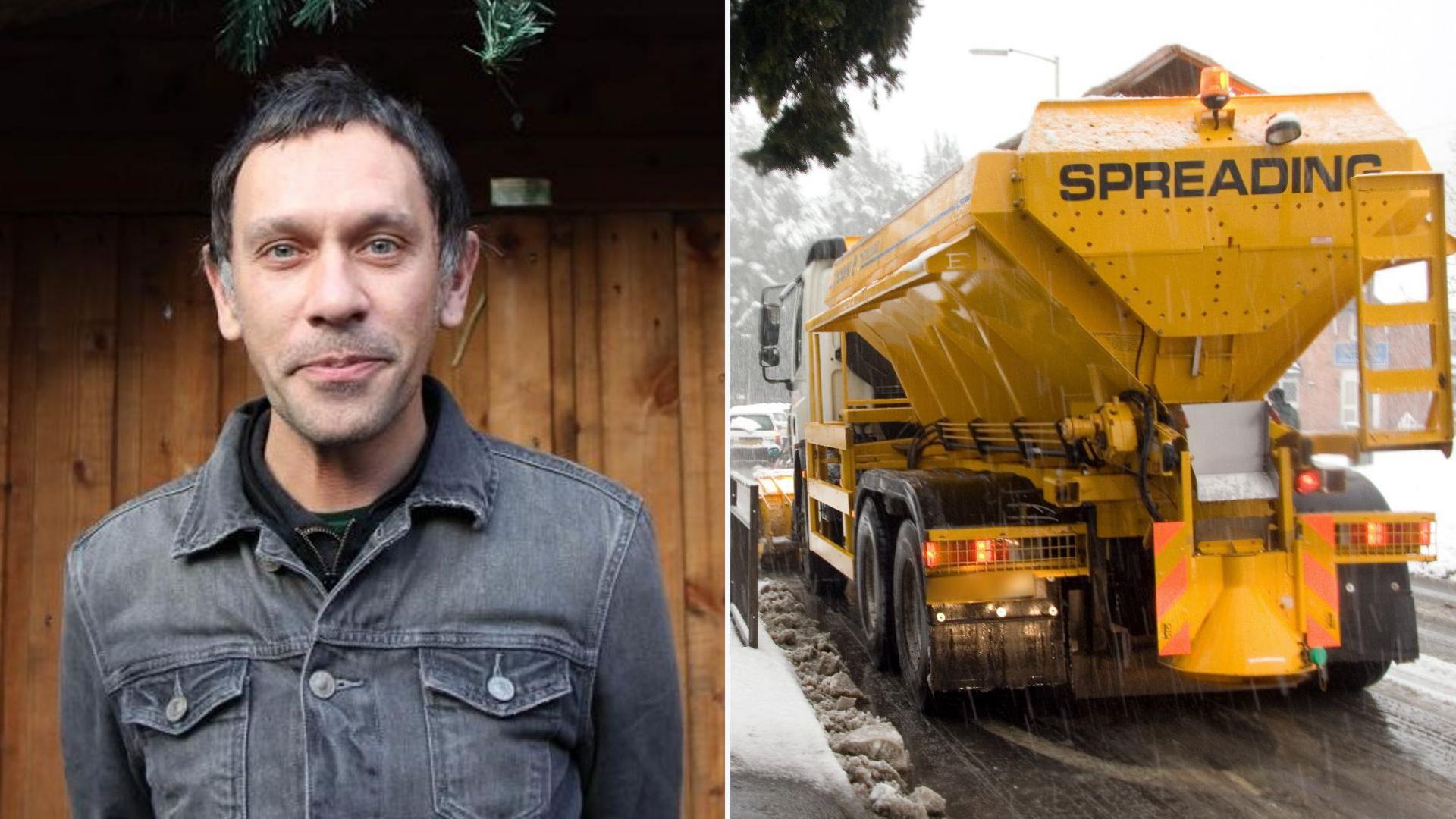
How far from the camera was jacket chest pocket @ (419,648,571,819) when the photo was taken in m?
1.41

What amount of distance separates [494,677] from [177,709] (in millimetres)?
403

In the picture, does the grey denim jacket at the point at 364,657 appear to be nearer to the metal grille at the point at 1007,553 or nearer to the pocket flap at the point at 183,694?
the pocket flap at the point at 183,694

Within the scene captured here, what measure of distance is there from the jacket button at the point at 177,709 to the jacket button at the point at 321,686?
17 cm

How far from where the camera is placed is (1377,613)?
2.28 metres

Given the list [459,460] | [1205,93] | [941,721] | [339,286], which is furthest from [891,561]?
[339,286]

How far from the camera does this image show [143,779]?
1.52m

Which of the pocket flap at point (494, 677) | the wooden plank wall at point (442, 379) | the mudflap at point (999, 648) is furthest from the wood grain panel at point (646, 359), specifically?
the pocket flap at point (494, 677)

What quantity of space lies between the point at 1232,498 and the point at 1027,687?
28.4 inches

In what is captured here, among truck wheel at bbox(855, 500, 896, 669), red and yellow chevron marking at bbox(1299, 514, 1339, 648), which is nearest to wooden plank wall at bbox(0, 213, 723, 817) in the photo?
truck wheel at bbox(855, 500, 896, 669)

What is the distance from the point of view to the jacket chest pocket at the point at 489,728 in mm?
1413

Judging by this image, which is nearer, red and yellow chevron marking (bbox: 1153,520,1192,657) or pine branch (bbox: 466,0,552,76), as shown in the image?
pine branch (bbox: 466,0,552,76)

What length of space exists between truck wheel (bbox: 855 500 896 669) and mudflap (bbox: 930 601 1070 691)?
145mm

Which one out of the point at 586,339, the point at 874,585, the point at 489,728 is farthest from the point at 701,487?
the point at 489,728

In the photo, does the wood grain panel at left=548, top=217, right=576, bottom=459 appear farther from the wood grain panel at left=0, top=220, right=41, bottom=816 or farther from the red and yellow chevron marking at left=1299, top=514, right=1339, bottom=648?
the red and yellow chevron marking at left=1299, top=514, right=1339, bottom=648
